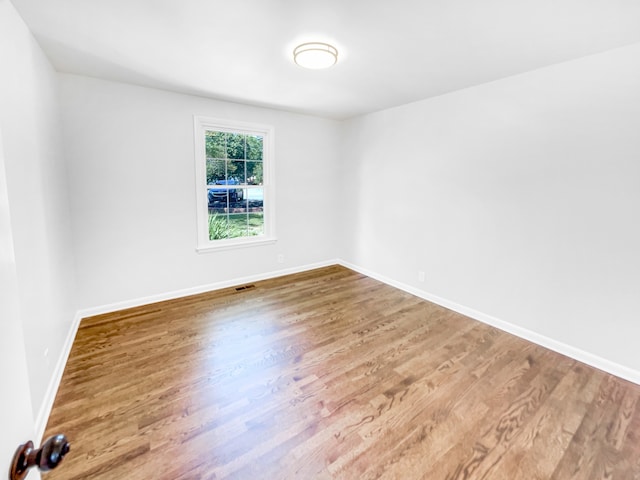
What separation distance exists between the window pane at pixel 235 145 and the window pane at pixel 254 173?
174 millimetres

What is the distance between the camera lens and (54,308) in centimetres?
226

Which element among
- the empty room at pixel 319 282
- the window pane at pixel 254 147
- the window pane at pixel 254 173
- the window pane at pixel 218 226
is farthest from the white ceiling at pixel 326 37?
the window pane at pixel 218 226

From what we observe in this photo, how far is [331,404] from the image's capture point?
78.7 inches

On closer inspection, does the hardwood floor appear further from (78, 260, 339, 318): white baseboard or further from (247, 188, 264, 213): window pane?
(247, 188, 264, 213): window pane

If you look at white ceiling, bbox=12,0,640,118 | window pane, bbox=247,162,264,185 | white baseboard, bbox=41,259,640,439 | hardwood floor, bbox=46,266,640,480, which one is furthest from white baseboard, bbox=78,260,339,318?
white ceiling, bbox=12,0,640,118

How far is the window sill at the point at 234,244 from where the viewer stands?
3873mm

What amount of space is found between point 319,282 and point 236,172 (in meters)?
1.91

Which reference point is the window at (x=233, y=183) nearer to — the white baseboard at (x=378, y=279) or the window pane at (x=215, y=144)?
the window pane at (x=215, y=144)

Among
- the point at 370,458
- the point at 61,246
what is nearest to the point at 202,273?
the point at 61,246

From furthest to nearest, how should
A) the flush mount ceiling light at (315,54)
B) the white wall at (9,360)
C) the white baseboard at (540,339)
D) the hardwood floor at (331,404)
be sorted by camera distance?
the white baseboard at (540,339) < the flush mount ceiling light at (315,54) < the hardwood floor at (331,404) < the white wall at (9,360)

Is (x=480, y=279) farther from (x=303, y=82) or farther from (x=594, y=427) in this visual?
(x=303, y=82)

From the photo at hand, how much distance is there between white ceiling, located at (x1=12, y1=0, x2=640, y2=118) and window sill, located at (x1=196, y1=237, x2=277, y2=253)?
74.4 inches

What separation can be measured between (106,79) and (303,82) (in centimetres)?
195

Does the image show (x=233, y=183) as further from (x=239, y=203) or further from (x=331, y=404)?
(x=331, y=404)
